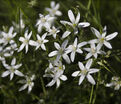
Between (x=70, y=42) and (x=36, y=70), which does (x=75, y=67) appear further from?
(x=36, y=70)

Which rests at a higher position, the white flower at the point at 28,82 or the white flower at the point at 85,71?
the white flower at the point at 85,71

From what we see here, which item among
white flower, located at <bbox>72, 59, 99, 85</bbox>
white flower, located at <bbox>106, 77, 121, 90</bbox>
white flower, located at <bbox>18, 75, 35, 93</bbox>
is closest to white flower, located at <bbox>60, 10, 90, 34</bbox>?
white flower, located at <bbox>72, 59, 99, 85</bbox>

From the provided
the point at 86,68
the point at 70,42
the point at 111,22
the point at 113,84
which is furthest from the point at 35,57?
the point at 111,22

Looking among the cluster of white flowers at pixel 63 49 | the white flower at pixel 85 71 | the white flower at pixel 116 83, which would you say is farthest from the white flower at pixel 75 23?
the white flower at pixel 116 83

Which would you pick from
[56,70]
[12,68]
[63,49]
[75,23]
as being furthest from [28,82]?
[75,23]

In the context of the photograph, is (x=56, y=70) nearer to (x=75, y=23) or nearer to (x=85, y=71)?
(x=85, y=71)

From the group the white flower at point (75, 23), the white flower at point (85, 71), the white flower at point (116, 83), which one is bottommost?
the white flower at point (116, 83)

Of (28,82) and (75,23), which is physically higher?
(75,23)

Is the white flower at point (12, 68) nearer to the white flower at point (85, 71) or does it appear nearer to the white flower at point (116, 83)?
the white flower at point (85, 71)

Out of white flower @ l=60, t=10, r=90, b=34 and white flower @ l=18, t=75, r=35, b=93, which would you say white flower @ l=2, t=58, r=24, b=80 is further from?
white flower @ l=60, t=10, r=90, b=34

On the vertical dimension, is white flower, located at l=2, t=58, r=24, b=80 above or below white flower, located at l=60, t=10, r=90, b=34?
below

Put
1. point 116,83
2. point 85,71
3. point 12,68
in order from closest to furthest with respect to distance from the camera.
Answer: point 85,71 < point 116,83 < point 12,68
